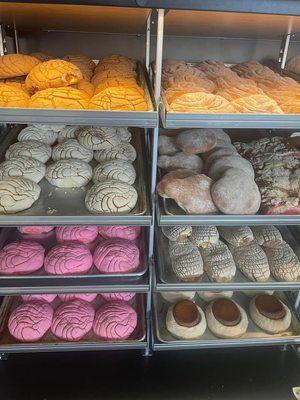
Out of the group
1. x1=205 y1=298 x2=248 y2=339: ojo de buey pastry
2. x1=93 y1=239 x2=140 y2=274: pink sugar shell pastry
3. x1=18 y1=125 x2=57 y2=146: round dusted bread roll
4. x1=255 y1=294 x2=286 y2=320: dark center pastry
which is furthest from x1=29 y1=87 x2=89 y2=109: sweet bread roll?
x1=255 y1=294 x2=286 y2=320: dark center pastry

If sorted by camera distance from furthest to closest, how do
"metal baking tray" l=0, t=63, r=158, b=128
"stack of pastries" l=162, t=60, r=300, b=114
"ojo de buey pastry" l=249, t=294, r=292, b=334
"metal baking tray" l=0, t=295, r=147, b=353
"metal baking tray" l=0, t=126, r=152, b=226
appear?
"ojo de buey pastry" l=249, t=294, r=292, b=334 < "metal baking tray" l=0, t=295, r=147, b=353 < "metal baking tray" l=0, t=126, r=152, b=226 < "stack of pastries" l=162, t=60, r=300, b=114 < "metal baking tray" l=0, t=63, r=158, b=128

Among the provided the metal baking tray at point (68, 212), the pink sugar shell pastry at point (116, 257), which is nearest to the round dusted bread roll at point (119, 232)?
the pink sugar shell pastry at point (116, 257)

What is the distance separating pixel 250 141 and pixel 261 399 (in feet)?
4.96

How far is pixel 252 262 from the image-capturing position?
6.35ft

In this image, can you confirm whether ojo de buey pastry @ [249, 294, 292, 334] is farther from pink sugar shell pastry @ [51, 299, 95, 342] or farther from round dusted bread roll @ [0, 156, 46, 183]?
round dusted bread roll @ [0, 156, 46, 183]

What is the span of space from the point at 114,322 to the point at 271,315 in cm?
89

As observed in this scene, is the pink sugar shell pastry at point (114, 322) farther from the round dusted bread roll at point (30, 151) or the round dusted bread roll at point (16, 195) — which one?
the round dusted bread roll at point (30, 151)

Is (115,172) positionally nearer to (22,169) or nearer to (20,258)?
(22,169)

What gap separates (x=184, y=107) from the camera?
1.48m

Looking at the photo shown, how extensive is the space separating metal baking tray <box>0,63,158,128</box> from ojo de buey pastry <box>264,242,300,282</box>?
1060 mm

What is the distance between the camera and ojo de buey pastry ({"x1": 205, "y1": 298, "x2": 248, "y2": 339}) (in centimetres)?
201

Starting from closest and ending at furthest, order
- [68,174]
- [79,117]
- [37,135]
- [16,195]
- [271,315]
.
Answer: [79,117]
[16,195]
[68,174]
[271,315]
[37,135]

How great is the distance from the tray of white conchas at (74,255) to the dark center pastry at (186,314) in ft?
1.11

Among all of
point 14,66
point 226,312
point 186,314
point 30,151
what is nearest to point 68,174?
point 30,151
